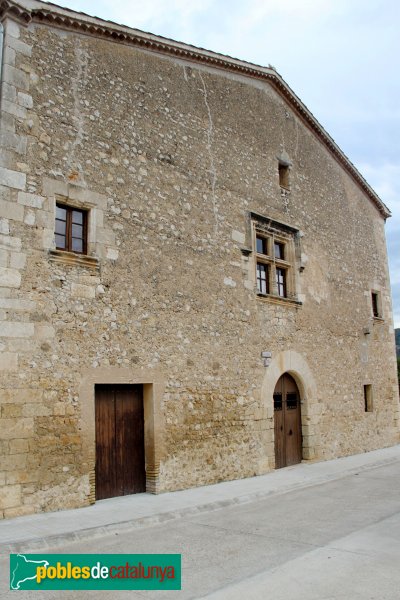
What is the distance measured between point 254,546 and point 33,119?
5.91m

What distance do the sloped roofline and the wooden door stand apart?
17.1 feet

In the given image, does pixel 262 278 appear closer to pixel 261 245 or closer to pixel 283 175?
pixel 261 245

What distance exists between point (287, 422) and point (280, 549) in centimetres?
589

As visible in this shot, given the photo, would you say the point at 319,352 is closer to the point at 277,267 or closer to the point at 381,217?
the point at 277,267

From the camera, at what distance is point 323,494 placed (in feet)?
26.9

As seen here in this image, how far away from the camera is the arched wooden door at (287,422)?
10.6m

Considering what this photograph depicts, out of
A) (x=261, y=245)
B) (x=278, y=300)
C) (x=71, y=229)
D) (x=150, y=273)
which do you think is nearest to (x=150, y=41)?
(x=71, y=229)

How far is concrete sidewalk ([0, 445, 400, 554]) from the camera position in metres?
5.40

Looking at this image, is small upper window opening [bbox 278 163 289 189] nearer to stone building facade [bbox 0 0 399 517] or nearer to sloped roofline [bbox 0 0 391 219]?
stone building facade [bbox 0 0 399 517]

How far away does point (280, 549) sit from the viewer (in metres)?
5.12

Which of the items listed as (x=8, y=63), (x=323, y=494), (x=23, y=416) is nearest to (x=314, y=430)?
(x=323, y=494)

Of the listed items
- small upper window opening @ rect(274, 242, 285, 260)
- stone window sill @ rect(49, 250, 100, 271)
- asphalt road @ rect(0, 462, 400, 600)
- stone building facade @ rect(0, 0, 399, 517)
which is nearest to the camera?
asphalt road @ rect(0, 462, 400, 600)

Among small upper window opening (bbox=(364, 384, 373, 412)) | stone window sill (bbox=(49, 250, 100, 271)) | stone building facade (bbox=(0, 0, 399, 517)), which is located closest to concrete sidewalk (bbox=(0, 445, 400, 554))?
stone building facade (bbox=(0, 0, 399, 517))

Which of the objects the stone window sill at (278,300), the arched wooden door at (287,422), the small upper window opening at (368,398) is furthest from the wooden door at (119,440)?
the small upper window opening at (368,398)
